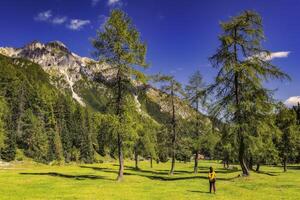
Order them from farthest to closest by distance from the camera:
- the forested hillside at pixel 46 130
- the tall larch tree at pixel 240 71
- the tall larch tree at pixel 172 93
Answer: the forested hillside at pixel 46 130, the tall larch tree at pixel 172 93, the tall larch tree at pixel 240 71

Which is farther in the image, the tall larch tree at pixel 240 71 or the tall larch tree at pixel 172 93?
the tall larch tree at pixel 172 93

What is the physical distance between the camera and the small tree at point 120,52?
40.8 metres

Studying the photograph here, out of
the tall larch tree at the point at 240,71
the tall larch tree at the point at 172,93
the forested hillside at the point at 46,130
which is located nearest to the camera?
the tall larch tree at the point at 240,71

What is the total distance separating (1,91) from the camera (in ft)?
444

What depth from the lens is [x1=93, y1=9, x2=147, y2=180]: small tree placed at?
134 feet

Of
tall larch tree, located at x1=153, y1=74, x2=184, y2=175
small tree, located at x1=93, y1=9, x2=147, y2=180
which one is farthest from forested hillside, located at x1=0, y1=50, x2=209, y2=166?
small tree, located at x1=93, y1=9, x2=147, y2=180

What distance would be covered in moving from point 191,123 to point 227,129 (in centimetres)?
2417

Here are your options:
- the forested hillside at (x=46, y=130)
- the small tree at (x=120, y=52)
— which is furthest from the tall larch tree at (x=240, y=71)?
the forested hillside at (x=46, y=130)

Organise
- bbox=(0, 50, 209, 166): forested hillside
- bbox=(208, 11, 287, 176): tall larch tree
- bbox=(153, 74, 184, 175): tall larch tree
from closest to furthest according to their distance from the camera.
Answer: bbox=(208, 11, 287, 176): tall larch tree, bbox=(153, 74, 184, 175): tall larch tree, bbox=(0, 50, 209, 166): forested hillside

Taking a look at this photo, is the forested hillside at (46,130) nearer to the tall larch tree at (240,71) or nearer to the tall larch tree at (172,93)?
the tall larch tree at (172,93)

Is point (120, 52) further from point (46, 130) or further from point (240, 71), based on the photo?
point (46, 130)

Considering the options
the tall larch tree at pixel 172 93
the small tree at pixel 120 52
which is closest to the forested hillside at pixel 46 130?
the tall larch tree at pixel 172 93

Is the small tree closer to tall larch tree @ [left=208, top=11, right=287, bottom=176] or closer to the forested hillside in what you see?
tall larch tree @ [left=208, top=11, right=287, bottom=176]

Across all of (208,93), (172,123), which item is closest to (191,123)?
(172,123)
